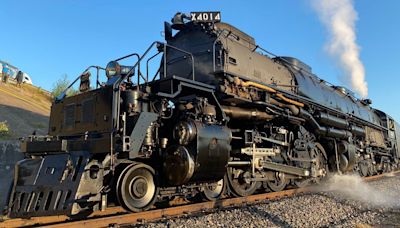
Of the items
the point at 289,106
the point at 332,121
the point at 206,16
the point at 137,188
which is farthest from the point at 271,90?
the point at 137,188

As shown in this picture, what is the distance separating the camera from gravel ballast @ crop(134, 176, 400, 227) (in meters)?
5.86

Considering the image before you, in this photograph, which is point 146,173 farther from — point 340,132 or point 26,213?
point 340,132

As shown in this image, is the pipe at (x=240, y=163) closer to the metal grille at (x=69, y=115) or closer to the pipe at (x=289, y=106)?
the pipe at (x=289, y=106)

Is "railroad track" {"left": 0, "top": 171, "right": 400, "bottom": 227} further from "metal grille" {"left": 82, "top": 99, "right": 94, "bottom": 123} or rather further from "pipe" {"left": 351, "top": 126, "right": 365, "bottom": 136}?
"pipe" {"left": 351, "top": 126, "right": 365, "bottom": 136}

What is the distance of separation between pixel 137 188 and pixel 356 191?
316 inches

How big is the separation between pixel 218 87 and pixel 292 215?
3.04 m

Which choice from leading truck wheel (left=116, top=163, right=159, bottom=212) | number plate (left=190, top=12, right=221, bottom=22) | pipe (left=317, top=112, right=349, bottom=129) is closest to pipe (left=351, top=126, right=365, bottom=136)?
pipe (left=317, top=112, right=349, bottom=129)

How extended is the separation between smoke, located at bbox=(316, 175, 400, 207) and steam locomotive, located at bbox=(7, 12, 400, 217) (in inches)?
49.0

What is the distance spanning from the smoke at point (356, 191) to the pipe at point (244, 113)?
3.65m

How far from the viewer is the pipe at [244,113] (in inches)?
299

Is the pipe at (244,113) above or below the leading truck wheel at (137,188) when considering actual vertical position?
above

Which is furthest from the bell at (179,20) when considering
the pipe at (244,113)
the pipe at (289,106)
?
the pipe at (289,106)

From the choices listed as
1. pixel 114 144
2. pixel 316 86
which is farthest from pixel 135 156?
pixel 316 86

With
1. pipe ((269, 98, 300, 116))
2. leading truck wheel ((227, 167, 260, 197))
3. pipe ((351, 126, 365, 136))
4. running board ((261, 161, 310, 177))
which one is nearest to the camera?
leading truck wheel ((227, 167, 260, 197))
